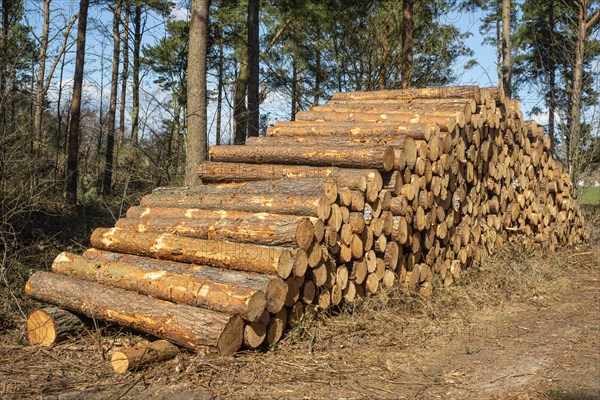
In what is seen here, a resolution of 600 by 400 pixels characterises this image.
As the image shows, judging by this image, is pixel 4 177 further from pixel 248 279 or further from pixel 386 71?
pixel 386 71

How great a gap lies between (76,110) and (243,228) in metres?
10.6

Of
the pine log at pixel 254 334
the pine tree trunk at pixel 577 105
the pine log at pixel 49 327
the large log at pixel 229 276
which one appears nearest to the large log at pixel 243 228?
Result: the large log at pixel 229 276

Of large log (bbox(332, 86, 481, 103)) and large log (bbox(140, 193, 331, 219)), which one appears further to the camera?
large log (bbox(332, 86, 481, 103))

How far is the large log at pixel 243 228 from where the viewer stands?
543 centimetres

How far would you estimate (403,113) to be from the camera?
831 centimetres

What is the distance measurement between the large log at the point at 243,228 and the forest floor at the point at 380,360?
2.99 feet

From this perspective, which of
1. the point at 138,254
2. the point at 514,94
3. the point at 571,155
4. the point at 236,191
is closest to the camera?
the point at 138,254

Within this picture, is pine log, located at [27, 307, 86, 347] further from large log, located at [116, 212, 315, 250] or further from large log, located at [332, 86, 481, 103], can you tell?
large log, located at [332, 86, 481, 103]

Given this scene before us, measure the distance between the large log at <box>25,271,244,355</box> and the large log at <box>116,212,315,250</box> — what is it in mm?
945

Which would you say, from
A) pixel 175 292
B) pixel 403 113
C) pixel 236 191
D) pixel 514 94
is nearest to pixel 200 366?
pixel 175 292

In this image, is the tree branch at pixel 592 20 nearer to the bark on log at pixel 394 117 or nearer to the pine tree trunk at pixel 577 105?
the pine tree trunk at pixel 577 105

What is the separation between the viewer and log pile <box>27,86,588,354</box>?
521cm

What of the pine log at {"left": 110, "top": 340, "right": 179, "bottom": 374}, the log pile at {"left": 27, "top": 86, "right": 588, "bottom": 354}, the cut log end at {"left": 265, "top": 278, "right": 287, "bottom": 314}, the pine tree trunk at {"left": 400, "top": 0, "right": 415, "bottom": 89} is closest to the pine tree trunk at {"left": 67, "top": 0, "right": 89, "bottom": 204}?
the log pile at {"left": 27, "top": 86, "right": 588, "bottom": 354}

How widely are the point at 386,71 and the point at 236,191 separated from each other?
9.61 metres
